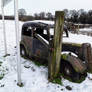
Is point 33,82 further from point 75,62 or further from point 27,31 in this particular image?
point 27,31

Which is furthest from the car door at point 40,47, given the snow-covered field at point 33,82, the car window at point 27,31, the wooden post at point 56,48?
the wooden post at point 56,48

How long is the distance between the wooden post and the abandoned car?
6.7 inches

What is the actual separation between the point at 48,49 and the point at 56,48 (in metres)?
0.34

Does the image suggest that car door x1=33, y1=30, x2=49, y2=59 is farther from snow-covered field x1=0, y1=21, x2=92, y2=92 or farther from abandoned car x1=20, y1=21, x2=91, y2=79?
snow-covered field x1=0, y1=21, x2=92, y2=92

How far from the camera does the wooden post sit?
12.2 feet

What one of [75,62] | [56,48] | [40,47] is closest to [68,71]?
[75,62]

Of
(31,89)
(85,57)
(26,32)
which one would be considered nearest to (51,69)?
(31,89)

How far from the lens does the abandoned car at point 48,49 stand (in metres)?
4.07

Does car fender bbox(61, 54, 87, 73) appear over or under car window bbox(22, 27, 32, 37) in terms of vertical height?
under

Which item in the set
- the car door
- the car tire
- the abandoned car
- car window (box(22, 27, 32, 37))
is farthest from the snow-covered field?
car window (box(22, 27, 32, 37))

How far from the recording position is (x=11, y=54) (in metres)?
6.12

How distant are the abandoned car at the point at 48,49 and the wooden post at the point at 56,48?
0.56 ft

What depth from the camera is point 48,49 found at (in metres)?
4.14

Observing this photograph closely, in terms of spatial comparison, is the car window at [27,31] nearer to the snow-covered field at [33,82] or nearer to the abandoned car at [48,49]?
the abandoned car at [48,49]
